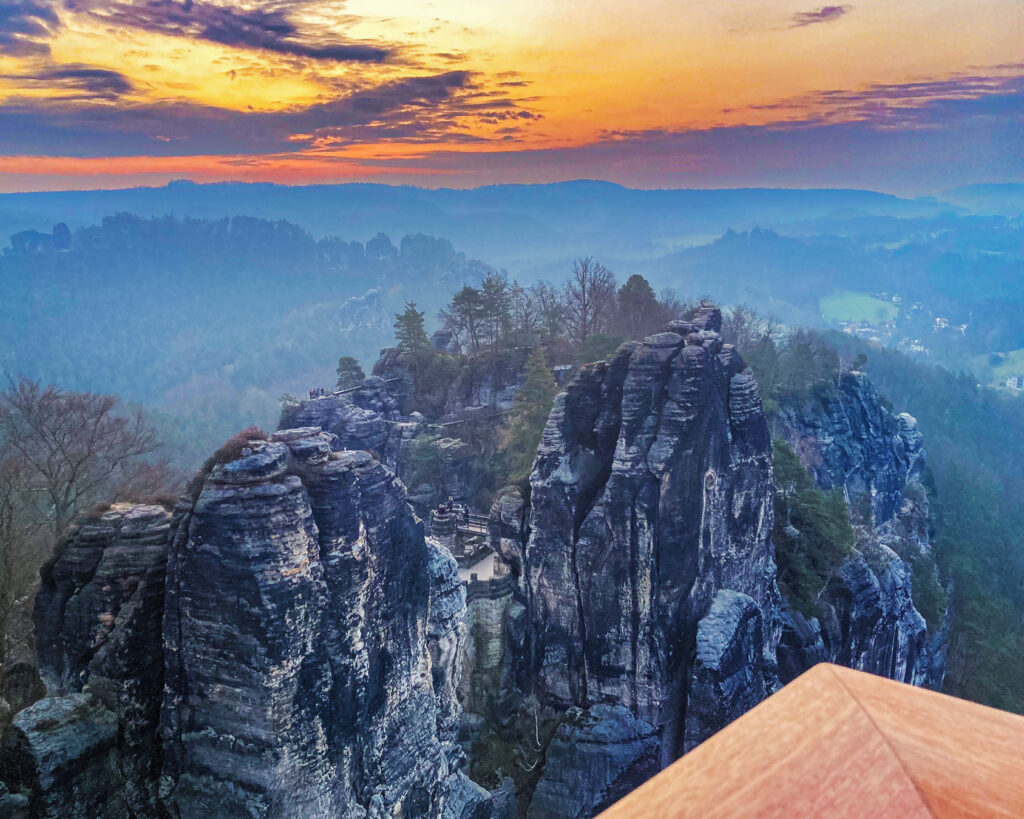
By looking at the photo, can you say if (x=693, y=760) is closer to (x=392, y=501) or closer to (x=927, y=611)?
(x=392, y=501)

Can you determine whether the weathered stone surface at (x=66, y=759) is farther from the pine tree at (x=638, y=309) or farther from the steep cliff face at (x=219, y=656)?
the pine tree at (x=638, y=309)

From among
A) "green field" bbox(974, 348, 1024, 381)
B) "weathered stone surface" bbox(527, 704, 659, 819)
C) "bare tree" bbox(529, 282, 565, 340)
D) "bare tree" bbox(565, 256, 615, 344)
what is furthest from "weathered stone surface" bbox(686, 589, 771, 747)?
"green field" bbox(974, 348, 1024, 381)

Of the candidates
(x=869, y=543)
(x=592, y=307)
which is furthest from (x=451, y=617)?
(x=592, y=307)

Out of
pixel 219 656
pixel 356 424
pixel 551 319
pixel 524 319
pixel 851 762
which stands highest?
pixel 851 762

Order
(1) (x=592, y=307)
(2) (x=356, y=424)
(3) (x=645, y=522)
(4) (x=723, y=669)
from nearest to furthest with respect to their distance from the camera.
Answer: (4) (x=723, y=669) < (3) (x=645, y=522) < (2) (x=356, y=424) < (1) (x=592, y=307)

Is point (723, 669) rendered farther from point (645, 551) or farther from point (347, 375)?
point (347, 375)
